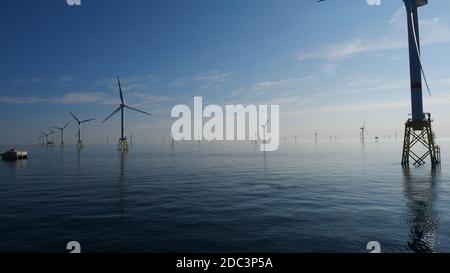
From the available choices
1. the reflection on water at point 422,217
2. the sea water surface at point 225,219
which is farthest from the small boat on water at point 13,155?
the reflection on water at point 422,217

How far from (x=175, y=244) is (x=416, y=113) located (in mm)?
77168

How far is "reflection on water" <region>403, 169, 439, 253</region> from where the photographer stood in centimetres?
2281

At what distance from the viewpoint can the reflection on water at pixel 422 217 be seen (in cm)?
2281

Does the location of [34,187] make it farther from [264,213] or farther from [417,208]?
[417,208]

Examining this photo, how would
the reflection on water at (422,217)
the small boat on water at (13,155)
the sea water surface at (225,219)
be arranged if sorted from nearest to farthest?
the sea water surface at (225,219) → the reflection on water at (422,217) → the small boat on water at (13,155)

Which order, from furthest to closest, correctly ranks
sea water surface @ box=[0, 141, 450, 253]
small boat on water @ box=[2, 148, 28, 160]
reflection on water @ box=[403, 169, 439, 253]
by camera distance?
small boat on water @ box=[2, 148, 28, 160] → reflection on water @ box=[403, 169, 439, 253] → sea water surface @ box=[0, 141, 450, 253]

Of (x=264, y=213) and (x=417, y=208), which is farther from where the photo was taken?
(x=417, y=208)

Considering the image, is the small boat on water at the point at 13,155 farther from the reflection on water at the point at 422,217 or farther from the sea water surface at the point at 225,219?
the reflection on water at the point at 422,217

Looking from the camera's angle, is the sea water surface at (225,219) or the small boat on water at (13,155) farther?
the small boat on water at (13,155)

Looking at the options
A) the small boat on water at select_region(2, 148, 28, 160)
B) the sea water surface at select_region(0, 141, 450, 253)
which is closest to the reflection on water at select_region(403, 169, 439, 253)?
the sea water surface at select_region(0, 141, 450, 253)

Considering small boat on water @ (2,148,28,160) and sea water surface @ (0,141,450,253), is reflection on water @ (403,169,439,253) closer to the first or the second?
sea water surface @ (0,141,450,253)

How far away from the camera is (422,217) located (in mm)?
30828
